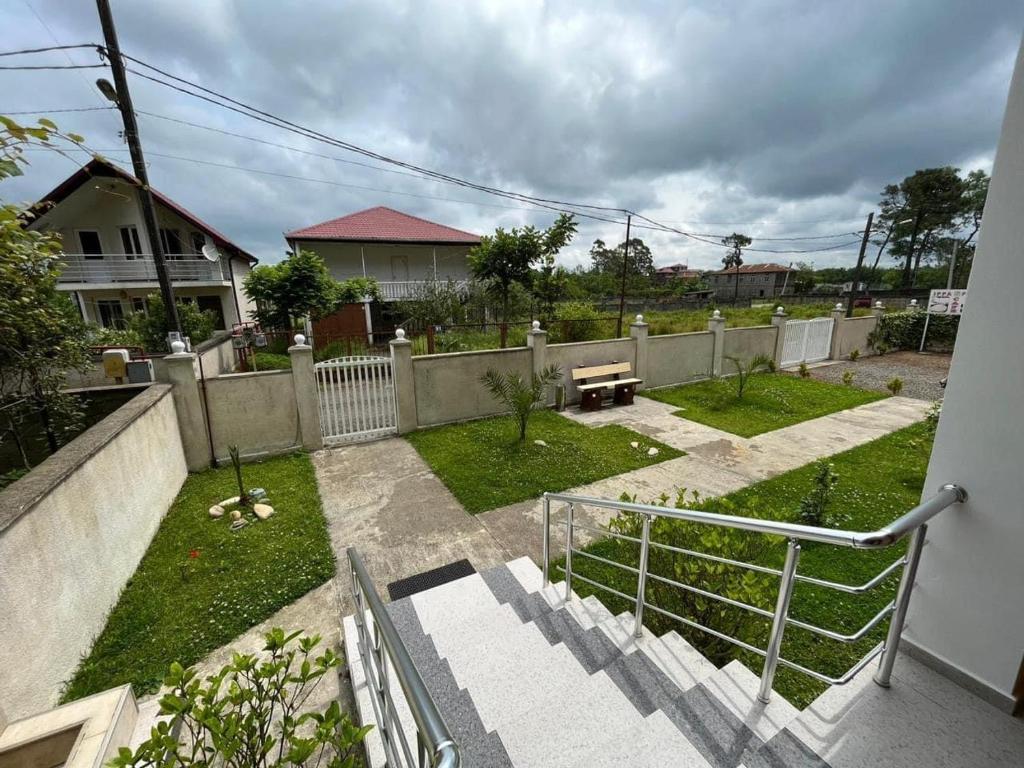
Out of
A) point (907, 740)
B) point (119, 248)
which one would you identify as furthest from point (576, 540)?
point (119, 248)

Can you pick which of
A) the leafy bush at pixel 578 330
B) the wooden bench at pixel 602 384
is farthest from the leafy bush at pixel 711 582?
the leafy bush at pixel 578 330

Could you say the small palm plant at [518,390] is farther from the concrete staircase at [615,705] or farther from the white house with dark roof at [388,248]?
the white house with dark roof at [388,248]

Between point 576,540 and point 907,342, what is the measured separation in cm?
1743

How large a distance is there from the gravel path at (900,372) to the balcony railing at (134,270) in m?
21.9

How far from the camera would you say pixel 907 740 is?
1.49 metres

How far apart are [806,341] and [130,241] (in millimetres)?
24773

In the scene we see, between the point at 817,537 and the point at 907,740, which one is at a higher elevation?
the point at 817,537

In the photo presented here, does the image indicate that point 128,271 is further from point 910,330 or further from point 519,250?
point 910,330

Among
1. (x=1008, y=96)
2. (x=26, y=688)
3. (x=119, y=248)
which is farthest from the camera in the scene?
(x=119, y=248)

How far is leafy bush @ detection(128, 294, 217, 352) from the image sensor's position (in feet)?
39.6

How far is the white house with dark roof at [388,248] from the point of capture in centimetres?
2000

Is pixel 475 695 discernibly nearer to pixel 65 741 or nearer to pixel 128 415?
pixel 65 741

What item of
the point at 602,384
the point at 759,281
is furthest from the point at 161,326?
the point at 759,281

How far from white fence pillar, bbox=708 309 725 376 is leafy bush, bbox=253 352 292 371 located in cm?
1127
